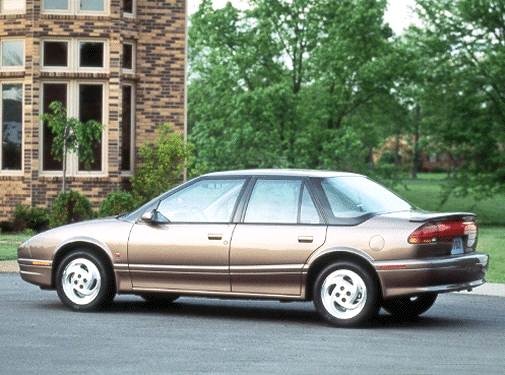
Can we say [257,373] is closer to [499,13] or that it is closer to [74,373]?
[74,373]

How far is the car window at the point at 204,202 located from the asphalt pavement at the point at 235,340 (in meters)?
1.01

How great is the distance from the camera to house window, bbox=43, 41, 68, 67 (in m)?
27.3

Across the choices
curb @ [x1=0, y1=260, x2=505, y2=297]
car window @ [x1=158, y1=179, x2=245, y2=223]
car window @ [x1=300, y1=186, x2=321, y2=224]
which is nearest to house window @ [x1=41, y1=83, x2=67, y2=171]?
curb @ [x1=0, y1=260, x2=505, y2=297]

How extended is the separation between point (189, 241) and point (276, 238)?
916 millimetres

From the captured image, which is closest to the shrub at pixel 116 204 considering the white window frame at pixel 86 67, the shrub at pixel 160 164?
the shrub at pixel 160 164

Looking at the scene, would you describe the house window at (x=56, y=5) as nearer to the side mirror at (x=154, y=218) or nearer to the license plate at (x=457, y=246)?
the side mirror at (x=154, y=218)

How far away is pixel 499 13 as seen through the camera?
45.3 metres

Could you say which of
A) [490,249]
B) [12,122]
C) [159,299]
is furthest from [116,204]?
[159,299]

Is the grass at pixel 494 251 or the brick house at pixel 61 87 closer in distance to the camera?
the grass at pixel 494 251

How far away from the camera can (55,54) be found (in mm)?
27359

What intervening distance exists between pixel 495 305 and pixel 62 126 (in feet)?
43.7

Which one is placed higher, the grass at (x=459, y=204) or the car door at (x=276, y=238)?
the car door at (x=276, y=238)

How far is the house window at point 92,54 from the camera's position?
1077 inches

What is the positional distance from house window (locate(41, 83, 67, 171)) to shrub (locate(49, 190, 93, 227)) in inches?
45.6
